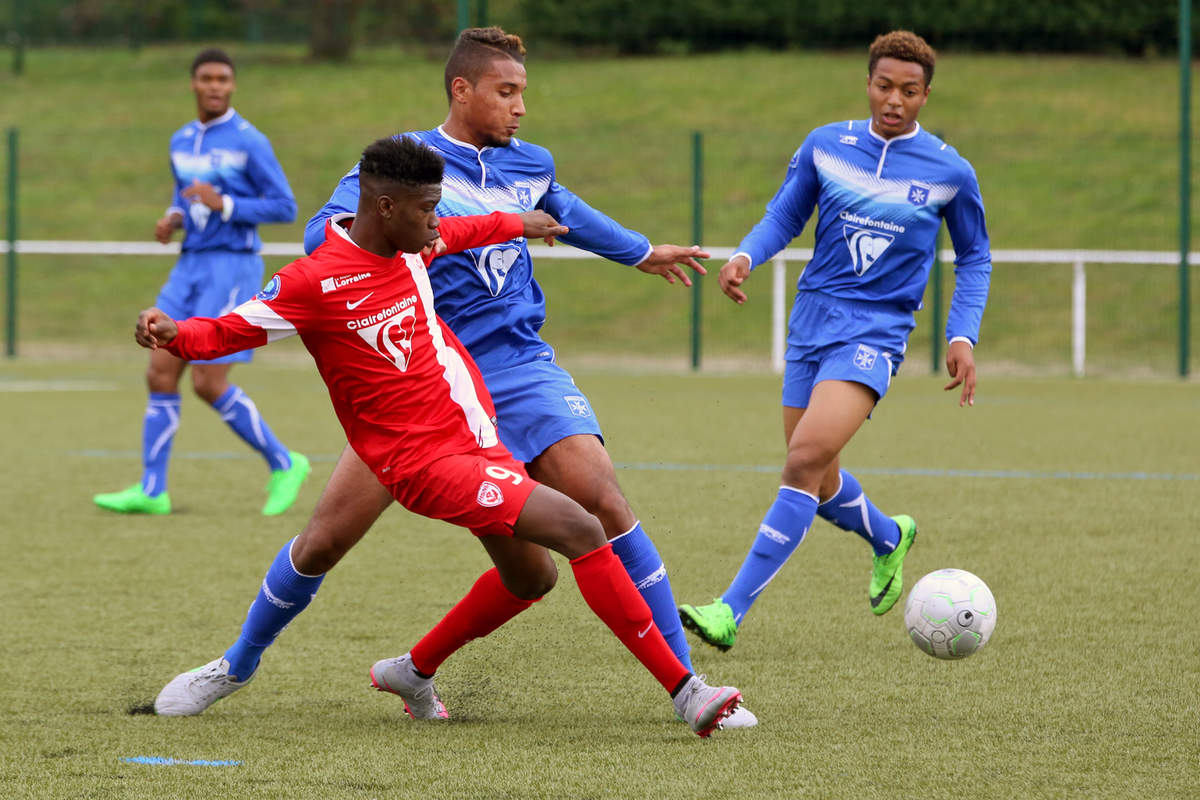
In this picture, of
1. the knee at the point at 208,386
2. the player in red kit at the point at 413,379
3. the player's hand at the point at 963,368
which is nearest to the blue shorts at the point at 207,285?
the knee at the point at 208,386

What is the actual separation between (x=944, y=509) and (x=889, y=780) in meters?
4.20

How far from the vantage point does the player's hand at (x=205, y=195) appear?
24.9 feet

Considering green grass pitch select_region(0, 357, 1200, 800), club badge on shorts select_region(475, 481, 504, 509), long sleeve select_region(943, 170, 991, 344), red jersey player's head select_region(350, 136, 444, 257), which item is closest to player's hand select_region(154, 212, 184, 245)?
green grass pitch select_region(0, 357, 1200, 800)

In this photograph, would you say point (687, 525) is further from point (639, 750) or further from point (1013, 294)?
point (1013, 294)

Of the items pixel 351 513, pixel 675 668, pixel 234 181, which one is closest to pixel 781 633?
pixel 675 668

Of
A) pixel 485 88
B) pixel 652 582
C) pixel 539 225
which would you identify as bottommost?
pixel 652 582

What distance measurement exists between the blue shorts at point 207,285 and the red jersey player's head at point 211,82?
2.30 feet

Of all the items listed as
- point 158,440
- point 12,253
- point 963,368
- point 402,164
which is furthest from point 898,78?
point 12,253

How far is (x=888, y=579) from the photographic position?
5.52 metres

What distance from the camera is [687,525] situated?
724cm

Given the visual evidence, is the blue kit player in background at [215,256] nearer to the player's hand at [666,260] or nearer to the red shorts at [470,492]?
the player's hand at [666,260]

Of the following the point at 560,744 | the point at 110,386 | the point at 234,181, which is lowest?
the point at 110,386

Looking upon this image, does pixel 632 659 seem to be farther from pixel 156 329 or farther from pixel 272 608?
pixel 156 329

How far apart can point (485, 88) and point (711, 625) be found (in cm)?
170
